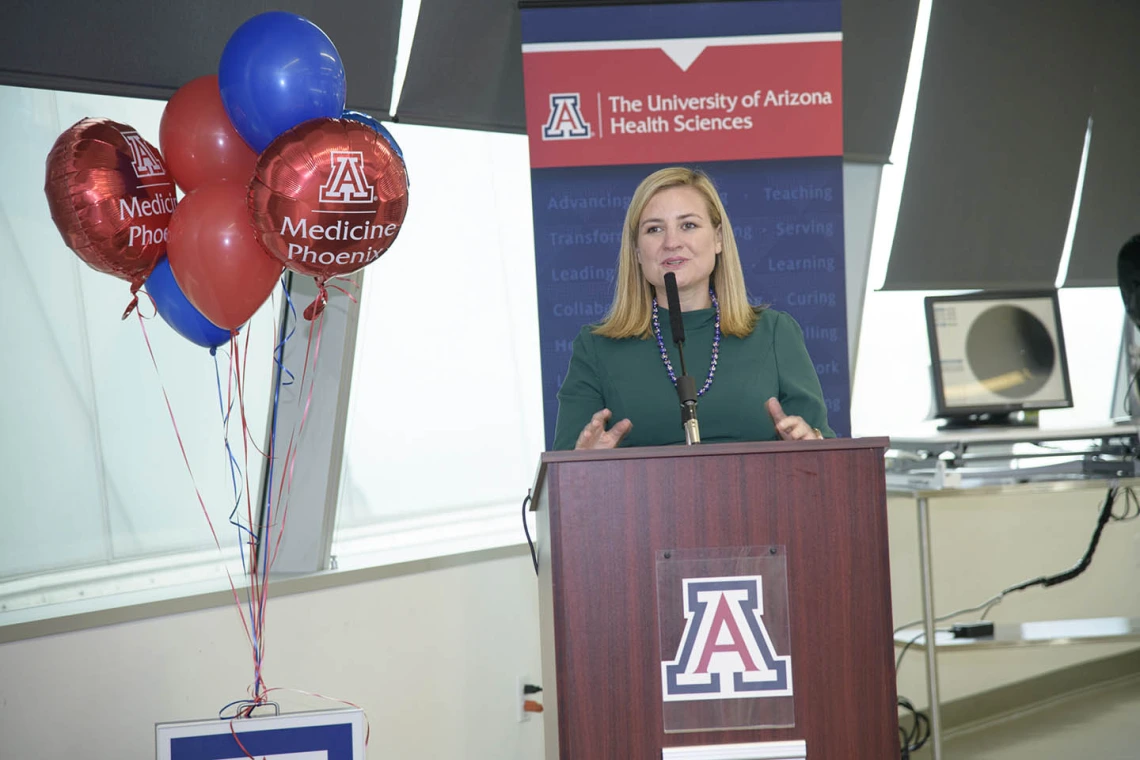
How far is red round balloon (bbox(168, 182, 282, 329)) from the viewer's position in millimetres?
2404

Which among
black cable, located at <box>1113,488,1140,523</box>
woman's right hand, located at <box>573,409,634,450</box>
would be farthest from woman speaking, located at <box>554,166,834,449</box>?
black cable, located at <box>1113,488,1140,523</box>

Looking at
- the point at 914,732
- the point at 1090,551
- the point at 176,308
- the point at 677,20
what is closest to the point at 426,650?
the point at 176,308

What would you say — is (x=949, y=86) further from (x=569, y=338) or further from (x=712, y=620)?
(x=712, y=620)

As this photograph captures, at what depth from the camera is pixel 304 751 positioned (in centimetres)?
232

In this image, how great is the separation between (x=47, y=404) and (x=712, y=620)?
2.15 meters

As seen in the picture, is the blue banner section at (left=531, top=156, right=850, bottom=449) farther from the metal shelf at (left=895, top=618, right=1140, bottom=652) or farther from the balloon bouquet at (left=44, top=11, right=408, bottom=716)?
the balloon bouquet at (left=44, top=11, right=408, bottom=716)

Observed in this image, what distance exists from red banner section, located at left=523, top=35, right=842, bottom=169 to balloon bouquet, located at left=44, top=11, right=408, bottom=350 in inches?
45.0

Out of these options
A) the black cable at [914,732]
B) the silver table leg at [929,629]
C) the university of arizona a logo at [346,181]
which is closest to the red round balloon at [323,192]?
the university of arizona a logo at [346,181]

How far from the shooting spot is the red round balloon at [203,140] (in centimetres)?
250

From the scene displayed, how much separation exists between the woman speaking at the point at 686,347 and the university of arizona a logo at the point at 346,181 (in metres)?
0.63

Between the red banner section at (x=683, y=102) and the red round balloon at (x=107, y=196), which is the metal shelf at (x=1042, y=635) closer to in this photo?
the red banner section at (x=683, y=102)

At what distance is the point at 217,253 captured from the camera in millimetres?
2400

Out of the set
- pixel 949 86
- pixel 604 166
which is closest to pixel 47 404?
pixel 604 166

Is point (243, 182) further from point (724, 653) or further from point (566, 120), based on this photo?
point (724, 653)
